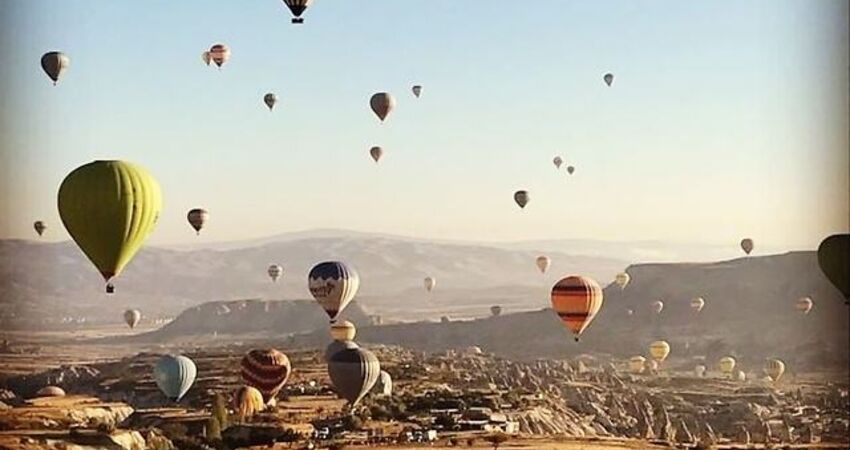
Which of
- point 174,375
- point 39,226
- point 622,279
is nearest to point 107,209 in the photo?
point 39,226

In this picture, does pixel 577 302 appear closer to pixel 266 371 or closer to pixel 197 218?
pixel 266 371

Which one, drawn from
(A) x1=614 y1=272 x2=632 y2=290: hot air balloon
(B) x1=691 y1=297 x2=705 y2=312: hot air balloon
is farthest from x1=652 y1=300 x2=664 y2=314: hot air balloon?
(A) x1=614 y1=272 x2=632 y2=290: hot air balloon

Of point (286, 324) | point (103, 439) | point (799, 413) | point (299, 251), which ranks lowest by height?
point (799, 413)

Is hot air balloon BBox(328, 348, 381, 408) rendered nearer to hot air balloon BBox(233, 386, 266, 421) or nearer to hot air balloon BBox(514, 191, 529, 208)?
hot air balloon BBox(233, 386, 266, 421)

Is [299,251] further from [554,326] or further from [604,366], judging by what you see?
[604,366]

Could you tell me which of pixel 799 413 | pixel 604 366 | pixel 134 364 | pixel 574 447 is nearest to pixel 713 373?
pixel 604 366
